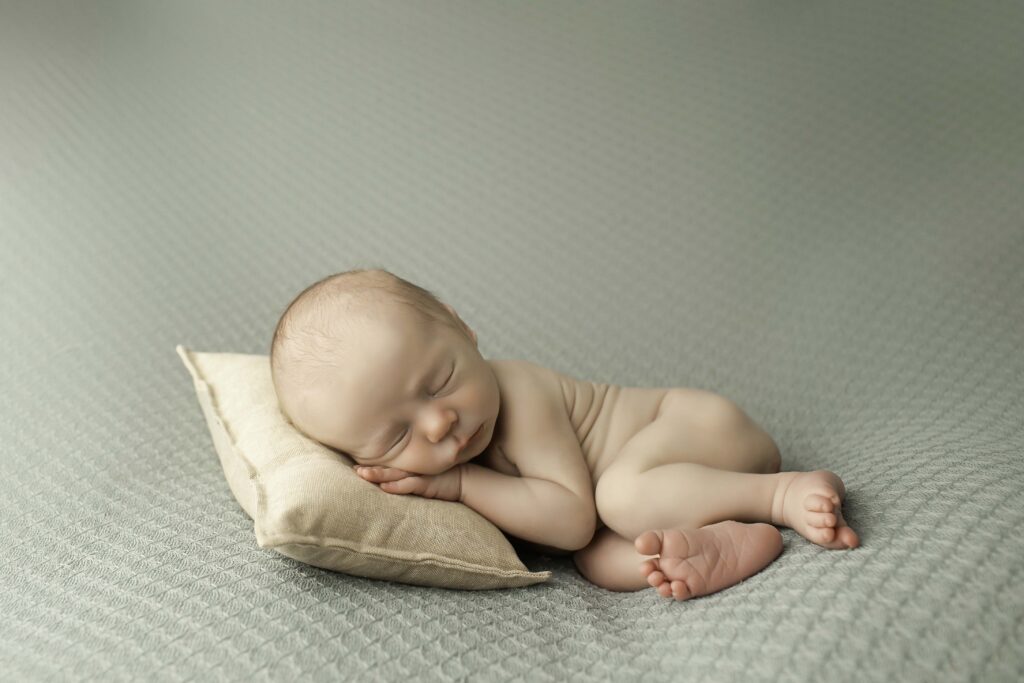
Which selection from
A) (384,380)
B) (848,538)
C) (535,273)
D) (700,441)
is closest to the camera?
(848,538)

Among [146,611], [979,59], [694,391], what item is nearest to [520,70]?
[979,59]

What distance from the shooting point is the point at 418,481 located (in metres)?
1.13

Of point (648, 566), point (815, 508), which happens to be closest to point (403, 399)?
point (648, 566)

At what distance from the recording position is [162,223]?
1.88 metres

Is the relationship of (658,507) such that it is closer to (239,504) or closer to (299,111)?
(239,504)

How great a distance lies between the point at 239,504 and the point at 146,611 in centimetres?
25

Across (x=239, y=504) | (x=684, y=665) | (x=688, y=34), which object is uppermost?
(x=688, y=34)

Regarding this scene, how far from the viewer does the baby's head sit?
111cm

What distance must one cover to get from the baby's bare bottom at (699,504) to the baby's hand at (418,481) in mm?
172

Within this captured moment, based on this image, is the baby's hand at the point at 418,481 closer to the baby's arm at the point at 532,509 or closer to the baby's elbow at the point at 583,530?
the baby's arm at the point at 532,509

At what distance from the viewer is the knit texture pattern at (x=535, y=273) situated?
921mm

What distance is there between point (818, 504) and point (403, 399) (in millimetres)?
464

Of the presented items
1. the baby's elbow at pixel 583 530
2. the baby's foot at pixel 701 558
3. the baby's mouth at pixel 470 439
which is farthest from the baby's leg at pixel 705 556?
the baby's mouth at pixel 470 439

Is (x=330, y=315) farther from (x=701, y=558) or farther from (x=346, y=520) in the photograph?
(x=701, y=558)
